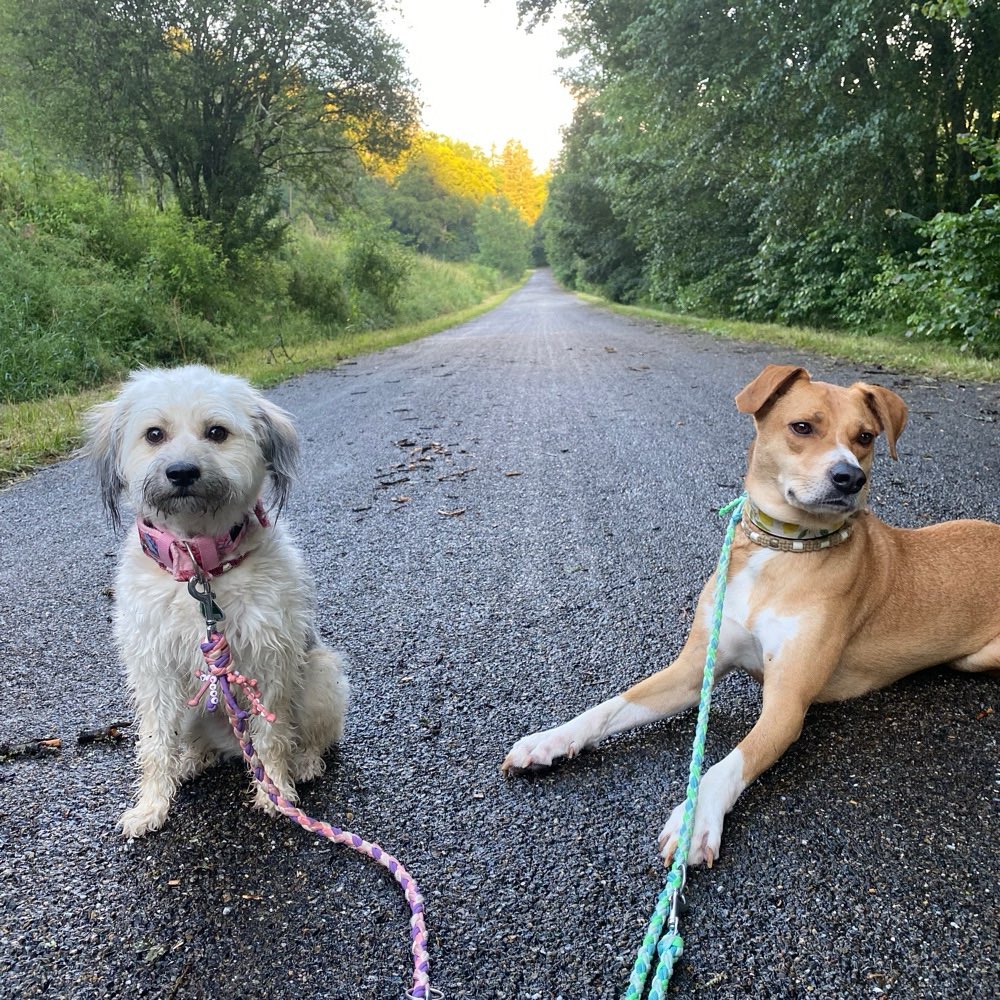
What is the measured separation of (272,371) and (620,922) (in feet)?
40.0

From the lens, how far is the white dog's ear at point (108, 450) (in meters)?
2.40

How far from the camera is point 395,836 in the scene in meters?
2.17

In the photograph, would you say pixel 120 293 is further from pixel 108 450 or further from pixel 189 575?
pixel 189 575

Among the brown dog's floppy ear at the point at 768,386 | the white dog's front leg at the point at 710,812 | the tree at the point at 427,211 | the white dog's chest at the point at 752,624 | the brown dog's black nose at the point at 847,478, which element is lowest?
the white dog's front leg at the point at 710,812

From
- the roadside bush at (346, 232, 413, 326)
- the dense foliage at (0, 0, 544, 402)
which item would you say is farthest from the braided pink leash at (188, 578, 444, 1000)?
the roadside bush at (346, 232, 413, 326)

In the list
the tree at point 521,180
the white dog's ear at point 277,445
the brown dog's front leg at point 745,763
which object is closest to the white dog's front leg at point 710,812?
the brown dog's front leg at point 745,763

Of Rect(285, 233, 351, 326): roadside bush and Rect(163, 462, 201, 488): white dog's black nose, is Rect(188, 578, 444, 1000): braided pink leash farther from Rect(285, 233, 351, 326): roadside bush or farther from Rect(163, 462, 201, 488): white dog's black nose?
Rect(285, 233, 351, 326): roadside bush

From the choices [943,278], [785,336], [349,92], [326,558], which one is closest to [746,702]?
[326,558]

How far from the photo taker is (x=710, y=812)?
2125 mm

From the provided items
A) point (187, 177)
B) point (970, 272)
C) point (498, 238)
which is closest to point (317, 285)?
point (187, 177)

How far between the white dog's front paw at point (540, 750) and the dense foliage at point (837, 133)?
9.64 metres

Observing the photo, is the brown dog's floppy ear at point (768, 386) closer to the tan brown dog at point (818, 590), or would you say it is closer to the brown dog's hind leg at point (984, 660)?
the tan brown dog at point (818, 590)

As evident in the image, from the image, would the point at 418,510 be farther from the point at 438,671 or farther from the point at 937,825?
the point at 937,825

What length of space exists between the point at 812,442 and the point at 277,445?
203cm
